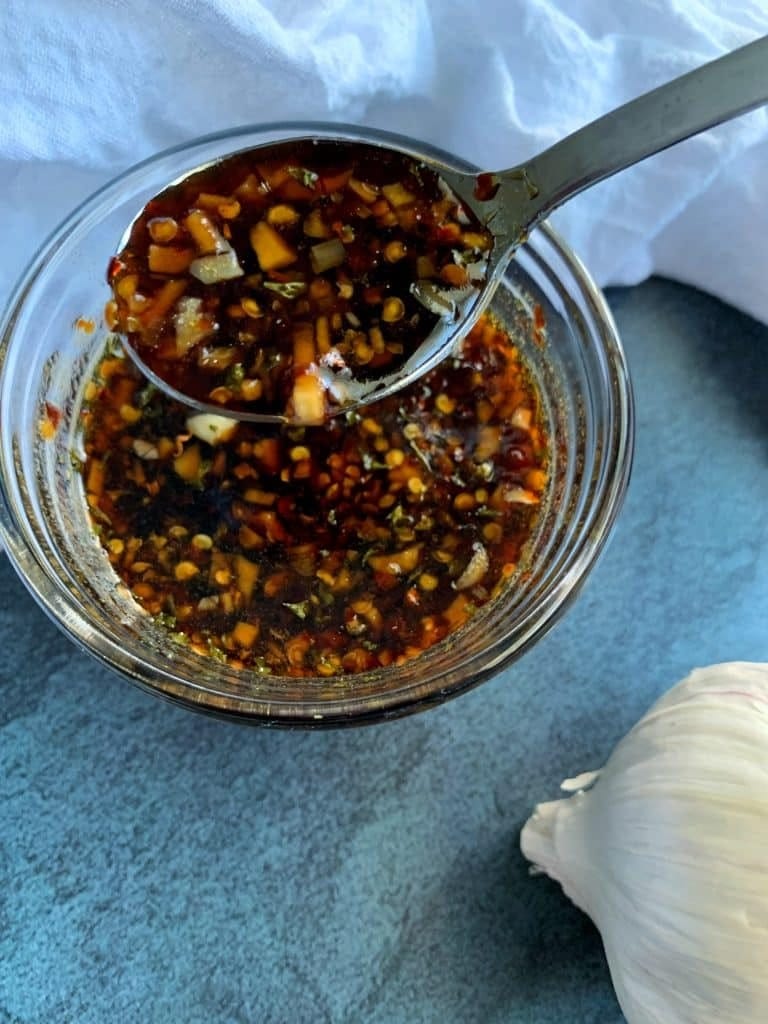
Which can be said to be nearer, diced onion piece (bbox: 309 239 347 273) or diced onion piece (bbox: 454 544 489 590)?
diced onion piece (bbox: 309 239 347 273)

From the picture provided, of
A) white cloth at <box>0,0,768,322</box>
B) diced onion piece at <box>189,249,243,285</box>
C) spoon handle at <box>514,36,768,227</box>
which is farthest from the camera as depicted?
white cloth at <box>0,0,768,322</box>

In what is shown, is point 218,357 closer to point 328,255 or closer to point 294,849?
point 328,255

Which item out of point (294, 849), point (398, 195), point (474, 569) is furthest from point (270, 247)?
point (294, 849)

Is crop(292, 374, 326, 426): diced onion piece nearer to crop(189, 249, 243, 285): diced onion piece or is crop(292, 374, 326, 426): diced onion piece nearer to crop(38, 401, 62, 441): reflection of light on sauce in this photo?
crop(189, 249, 243, 285): diced onion piece

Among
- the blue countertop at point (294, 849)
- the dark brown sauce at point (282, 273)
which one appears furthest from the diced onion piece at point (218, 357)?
the blue countertop at point (294, 849)

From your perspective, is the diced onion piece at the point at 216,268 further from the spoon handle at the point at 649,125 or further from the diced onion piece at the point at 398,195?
the spoon handle at the point at 649,125

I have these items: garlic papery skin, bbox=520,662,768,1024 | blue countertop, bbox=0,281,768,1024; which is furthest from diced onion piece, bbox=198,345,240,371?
garlic papery skin, bbox=520,662,768,1024
